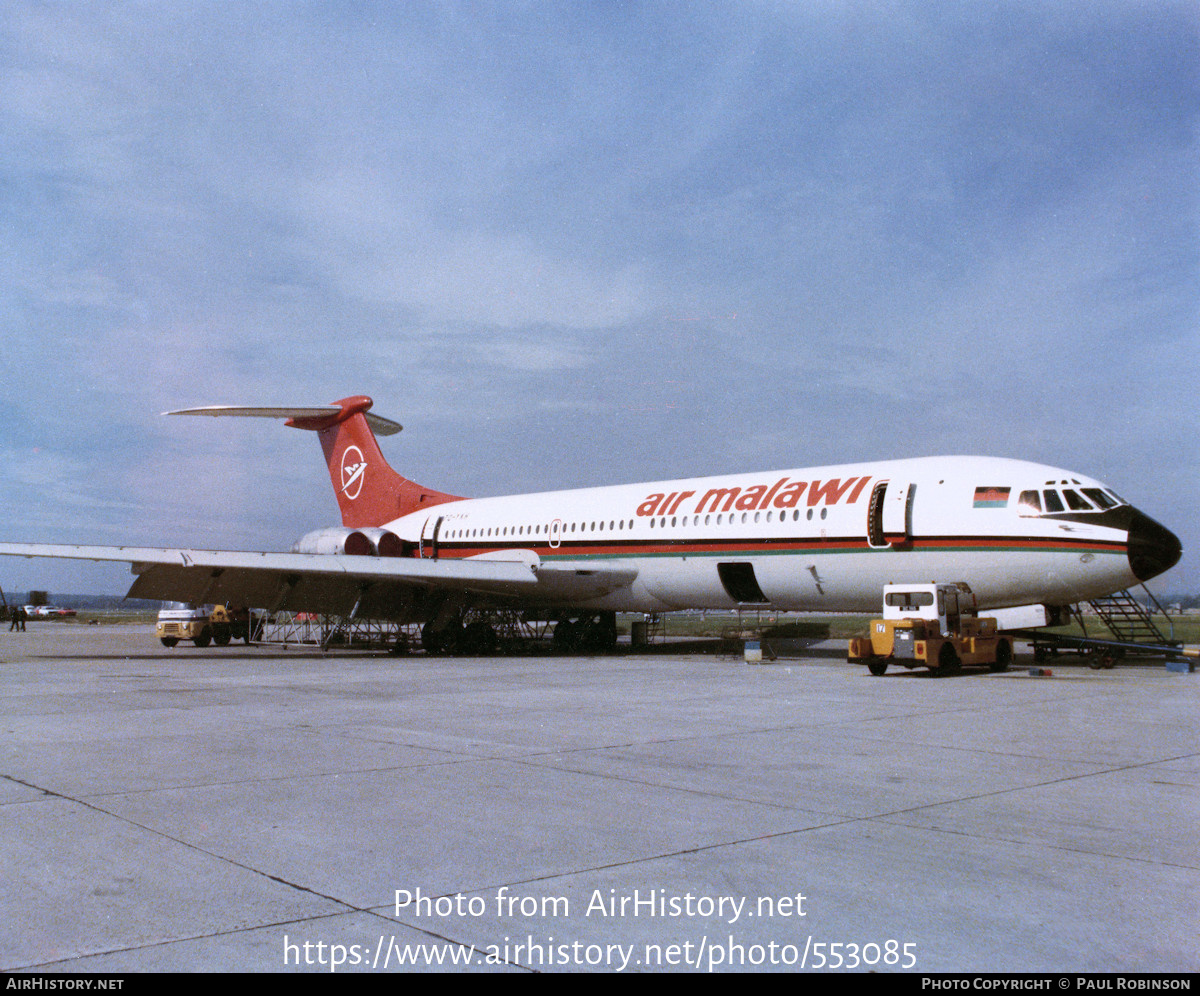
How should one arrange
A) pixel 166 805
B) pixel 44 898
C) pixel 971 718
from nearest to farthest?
1. pixel 44 898
2. pixel 166 805
3. pixel 971 718

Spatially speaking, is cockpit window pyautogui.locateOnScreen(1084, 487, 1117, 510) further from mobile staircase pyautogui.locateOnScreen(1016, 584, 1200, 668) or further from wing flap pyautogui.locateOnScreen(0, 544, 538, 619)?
wing flap pyautogui.locateOnScreen(0, 544, 538, 619)

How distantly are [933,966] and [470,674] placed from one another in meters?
14.5

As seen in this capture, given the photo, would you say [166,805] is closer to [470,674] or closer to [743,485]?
[470,674]

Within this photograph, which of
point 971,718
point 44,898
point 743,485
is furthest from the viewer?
point 743,485

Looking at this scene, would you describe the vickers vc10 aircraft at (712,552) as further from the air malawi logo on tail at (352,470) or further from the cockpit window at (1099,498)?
the air malawi logo on tail at (352,470)

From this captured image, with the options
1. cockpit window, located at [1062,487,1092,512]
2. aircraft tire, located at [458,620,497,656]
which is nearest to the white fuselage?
cockpit window, located at [1062,487,1092,512]

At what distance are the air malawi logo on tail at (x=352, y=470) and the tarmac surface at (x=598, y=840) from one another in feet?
72.0

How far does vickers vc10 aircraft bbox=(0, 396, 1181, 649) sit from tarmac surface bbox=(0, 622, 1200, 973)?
641 cm

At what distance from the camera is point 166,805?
625 centimetres

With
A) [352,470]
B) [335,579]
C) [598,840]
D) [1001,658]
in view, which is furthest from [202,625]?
[598,840]

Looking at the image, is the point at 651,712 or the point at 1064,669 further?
the point at 1064,669

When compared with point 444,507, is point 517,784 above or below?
below

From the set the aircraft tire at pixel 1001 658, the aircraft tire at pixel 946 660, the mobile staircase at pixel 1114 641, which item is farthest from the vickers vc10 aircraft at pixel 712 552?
the mobile staircase at pixel 1114 641

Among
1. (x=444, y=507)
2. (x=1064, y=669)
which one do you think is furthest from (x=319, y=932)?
(x=444, y=507)
